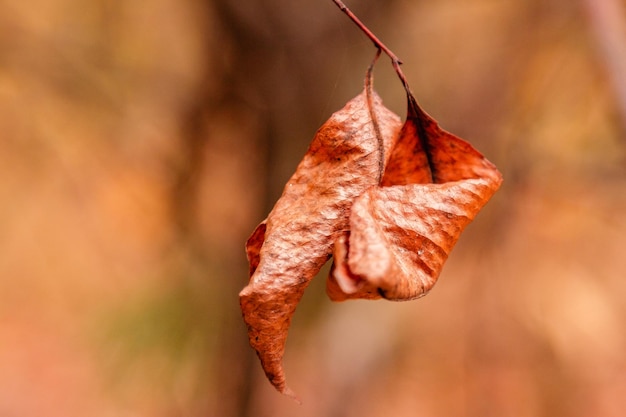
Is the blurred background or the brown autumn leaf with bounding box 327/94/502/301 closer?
the brown autumn leaf with bounding box 327/94/502/301

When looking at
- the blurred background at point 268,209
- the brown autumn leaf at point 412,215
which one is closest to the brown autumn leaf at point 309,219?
the brown autumn leaf at point 412,215

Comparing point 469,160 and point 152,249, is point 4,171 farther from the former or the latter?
point 469,160

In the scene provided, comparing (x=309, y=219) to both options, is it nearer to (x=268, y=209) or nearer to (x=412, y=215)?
(x=412, y=215)

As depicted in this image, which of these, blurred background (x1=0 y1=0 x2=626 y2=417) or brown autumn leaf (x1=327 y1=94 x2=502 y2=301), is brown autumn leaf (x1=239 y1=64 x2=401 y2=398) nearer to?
brown autumn leaf (x1=327 y1=94 x2=502 y2=301)

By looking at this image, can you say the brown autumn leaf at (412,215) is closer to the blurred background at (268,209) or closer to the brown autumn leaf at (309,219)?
the brown autumn leaf at (309,219)

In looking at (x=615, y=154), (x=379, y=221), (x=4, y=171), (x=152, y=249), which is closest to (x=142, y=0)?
(x=4, y=171)

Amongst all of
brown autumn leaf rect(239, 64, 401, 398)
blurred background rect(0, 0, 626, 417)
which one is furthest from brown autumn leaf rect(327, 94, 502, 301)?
blurred background rect(0, 0, 626, 417)
